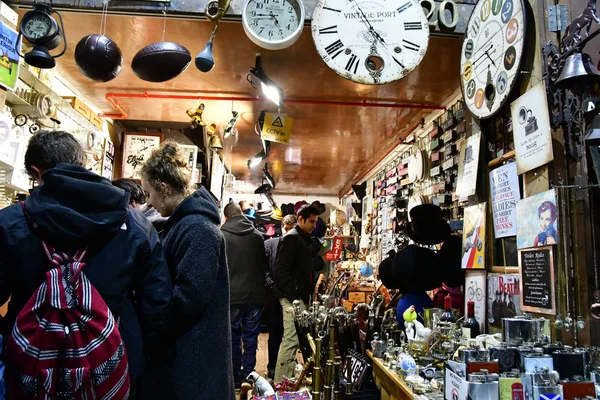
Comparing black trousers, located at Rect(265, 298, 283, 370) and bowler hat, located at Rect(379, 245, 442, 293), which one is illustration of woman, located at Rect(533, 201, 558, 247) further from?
black trousers, located at Rect(265, 298, 283, 370)

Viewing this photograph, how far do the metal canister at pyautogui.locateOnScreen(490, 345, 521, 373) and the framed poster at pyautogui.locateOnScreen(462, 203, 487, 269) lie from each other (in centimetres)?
116

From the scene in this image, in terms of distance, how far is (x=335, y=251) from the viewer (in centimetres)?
789

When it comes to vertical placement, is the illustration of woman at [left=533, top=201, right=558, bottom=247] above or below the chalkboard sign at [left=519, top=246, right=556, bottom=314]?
above

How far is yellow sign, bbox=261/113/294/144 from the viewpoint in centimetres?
465

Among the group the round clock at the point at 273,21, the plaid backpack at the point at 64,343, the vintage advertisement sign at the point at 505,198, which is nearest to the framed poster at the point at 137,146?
the round clock at the point at 273,21

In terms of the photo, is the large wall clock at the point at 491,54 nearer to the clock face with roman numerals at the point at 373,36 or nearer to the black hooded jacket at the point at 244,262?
the clock face with roman numerals at the point at 373,36

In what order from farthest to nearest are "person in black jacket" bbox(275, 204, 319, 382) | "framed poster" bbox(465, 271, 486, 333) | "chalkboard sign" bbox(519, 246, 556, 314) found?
1. "person in black jacket" bbox(275, 204, 319, 382)
2. "framed poster" bbox(465, 271, 486, 333)
3. "chalkboard sign" bbox(519, 246, 556, 314)

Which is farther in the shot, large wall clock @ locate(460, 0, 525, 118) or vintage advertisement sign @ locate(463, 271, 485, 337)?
vintage advertisement sign @ locate(463, 271, 485, 337)

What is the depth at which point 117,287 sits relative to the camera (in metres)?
1.53

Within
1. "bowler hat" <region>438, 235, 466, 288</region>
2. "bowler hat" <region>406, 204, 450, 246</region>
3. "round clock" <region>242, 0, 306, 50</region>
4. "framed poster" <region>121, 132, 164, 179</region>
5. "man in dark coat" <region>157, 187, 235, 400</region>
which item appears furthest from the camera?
"framed poster" <region>121, 132, 164, 179</region>

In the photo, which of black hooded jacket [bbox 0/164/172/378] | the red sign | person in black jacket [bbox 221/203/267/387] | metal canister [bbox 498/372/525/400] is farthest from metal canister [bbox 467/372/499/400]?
the red sign

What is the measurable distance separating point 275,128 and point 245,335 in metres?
2.15

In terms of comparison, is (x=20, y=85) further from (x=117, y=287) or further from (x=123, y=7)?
(x=117, y=287)

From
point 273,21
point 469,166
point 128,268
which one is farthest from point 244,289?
point 128,268
